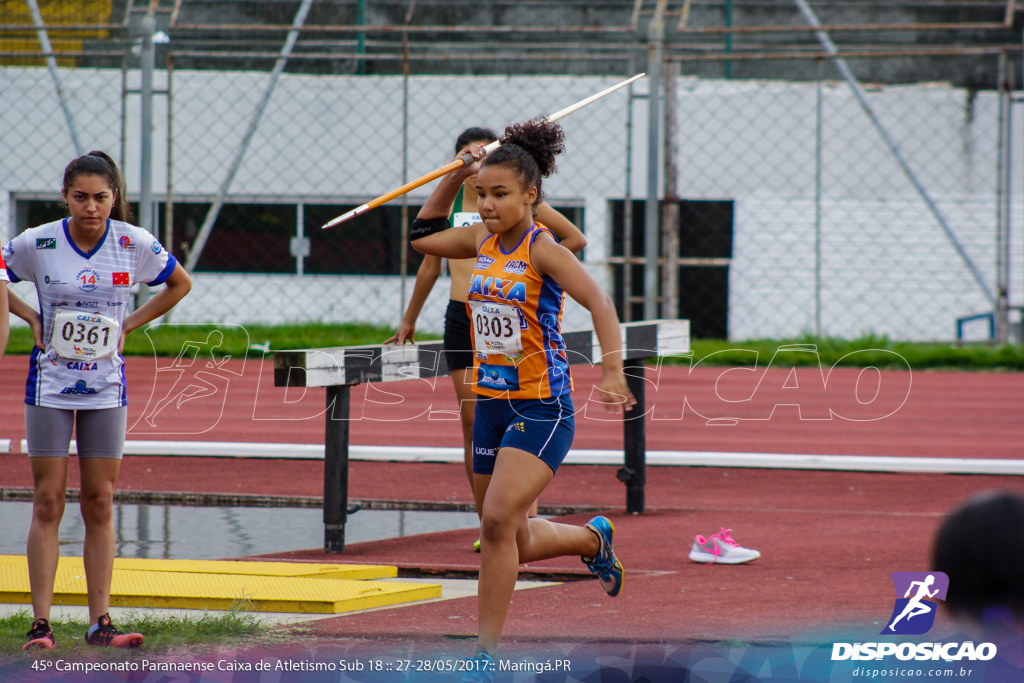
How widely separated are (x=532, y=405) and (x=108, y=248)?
5.11ft

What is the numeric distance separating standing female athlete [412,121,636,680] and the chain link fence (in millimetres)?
10131

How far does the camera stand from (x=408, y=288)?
47.6 feet

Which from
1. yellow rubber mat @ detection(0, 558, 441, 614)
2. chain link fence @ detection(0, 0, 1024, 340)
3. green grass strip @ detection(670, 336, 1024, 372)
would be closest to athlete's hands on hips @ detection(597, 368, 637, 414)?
yellow rubber mat @ detection(0, 558, 441, 614)

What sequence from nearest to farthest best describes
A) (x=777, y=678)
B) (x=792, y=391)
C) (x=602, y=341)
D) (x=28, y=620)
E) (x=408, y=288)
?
(x=777, y=678)
(x=602, y=341)
(x=28, y=620)
(x=792, y=391)
(x=408, y=288)

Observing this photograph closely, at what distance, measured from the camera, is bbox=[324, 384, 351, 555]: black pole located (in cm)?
534

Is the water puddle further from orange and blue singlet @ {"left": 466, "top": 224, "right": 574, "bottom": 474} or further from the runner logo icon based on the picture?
the runner logo icon

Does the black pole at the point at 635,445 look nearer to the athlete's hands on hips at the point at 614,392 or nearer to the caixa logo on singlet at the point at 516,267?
the caixa logo on singlet at the point at 516,267

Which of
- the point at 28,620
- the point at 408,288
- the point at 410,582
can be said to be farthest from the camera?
the point at 408,288

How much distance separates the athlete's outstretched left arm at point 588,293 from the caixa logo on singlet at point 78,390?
155cm

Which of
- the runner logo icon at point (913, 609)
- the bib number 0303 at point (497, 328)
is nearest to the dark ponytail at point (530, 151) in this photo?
the bib number 0303 at point (497, 328)

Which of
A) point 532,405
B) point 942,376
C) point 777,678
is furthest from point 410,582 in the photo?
point 942,376

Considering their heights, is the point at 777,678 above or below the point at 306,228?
below

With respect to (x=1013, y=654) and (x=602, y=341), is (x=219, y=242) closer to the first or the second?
(x=602, y=341)

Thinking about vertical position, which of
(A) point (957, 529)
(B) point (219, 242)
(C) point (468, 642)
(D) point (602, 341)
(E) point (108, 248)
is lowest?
(C) point (468, 642)
